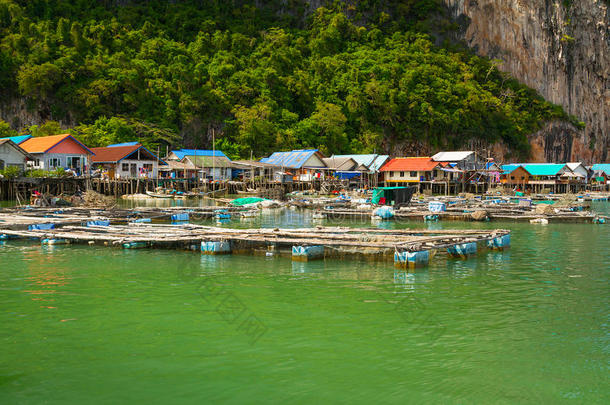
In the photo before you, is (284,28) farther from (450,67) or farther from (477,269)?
(477,269)

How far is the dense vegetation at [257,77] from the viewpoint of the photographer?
76.6 metres

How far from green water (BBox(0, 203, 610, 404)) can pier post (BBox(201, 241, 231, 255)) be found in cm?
181

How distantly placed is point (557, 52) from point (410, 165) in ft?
205

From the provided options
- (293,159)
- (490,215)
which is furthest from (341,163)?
(490,215)

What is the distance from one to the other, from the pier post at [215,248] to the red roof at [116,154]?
41860mm

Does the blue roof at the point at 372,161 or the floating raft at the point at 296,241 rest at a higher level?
the blue roof at the point at 372,161

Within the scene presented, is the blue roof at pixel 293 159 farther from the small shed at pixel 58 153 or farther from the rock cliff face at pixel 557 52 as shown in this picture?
the rock cliff face at pixel 557 52

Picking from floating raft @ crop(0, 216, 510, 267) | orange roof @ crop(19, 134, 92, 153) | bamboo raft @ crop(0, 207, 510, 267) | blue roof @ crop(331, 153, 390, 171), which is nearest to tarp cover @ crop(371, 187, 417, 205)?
bamboo raft @ crop(0, 207, 510, 267)

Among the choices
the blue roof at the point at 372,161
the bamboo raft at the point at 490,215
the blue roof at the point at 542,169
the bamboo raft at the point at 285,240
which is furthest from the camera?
the blue roof at the point at 542,169

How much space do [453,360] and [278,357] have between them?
287 centimetres

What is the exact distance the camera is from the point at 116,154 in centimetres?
5838

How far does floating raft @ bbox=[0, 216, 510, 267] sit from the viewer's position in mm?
17219

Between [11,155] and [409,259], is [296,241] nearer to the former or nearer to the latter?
[409,259]

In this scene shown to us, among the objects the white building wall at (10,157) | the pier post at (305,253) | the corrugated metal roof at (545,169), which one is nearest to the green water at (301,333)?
the pier post at (305,253)
